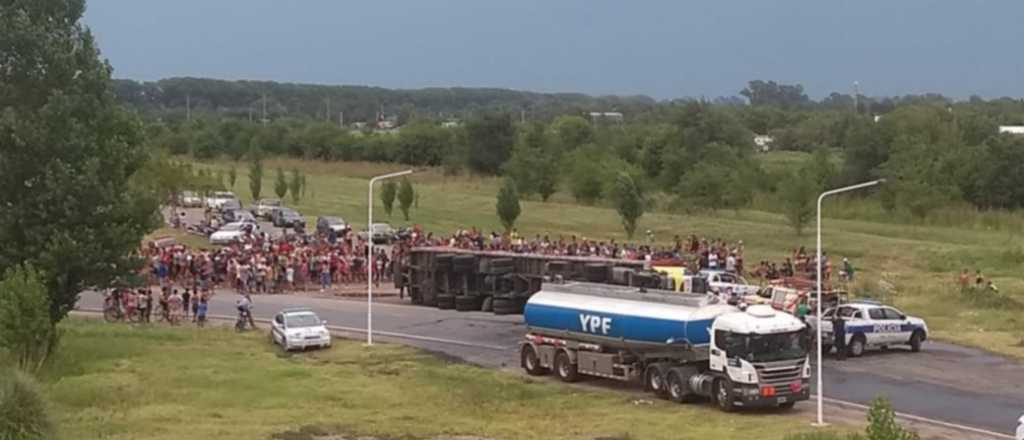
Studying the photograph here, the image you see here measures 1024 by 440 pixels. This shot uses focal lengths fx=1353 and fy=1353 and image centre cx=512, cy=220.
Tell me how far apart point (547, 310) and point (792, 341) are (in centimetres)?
879

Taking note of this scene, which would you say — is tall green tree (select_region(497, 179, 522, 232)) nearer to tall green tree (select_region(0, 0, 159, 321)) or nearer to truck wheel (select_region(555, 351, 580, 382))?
tall green tree (select_region(0, 0, 159, 321))

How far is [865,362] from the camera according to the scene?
4141 cm

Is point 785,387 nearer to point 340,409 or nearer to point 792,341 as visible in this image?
point 792,341

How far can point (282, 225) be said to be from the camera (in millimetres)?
84750

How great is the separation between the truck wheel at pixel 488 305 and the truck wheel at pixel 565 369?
10.5 meters

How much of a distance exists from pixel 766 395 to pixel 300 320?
17.7 m

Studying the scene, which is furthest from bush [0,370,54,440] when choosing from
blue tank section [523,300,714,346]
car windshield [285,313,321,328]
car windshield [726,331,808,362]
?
car windshield [285,313,321,328]

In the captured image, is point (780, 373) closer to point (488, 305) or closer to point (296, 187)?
point (488, 305)

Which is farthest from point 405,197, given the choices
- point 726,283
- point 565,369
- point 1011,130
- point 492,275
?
point 1011,130

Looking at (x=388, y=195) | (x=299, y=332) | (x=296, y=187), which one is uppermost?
(x=296, y=187)

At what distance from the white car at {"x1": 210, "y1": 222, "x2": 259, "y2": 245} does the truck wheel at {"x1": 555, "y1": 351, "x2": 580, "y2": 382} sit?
3415 cm

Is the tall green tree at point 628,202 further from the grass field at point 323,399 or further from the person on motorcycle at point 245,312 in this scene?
the grass field at point 323,399

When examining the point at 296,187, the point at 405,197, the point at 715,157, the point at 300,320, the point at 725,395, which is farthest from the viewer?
the point at 296,187

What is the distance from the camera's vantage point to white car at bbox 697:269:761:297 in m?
44.9
